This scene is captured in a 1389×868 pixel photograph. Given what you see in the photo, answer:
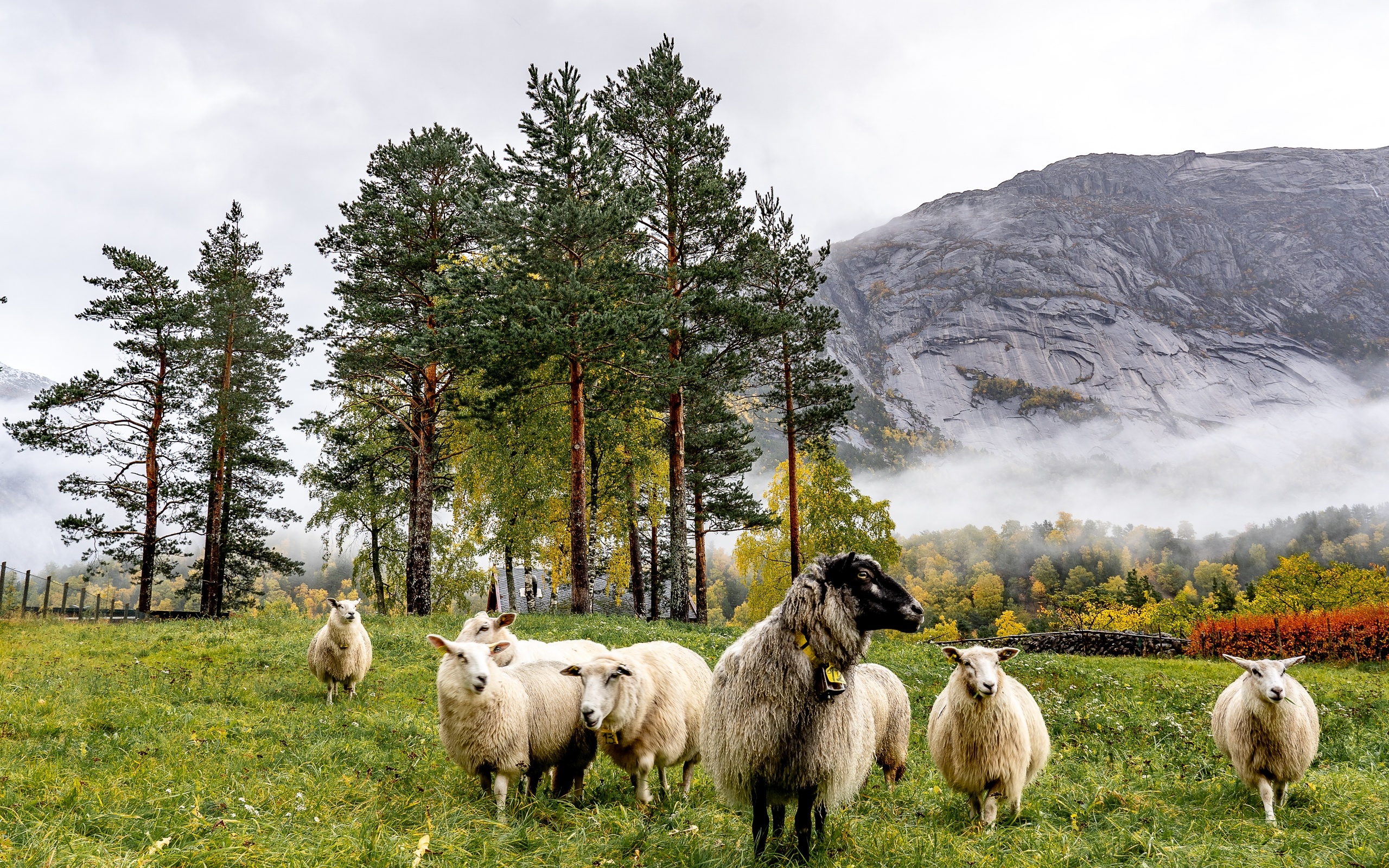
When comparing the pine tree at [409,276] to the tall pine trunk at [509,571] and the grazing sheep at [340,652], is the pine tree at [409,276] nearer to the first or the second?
the tall pine trunk at [509,571]

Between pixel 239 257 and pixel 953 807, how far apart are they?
109 feet

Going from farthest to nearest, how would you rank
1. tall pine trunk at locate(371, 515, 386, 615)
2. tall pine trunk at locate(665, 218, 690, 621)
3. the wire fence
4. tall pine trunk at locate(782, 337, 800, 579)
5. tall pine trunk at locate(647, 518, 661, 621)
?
tall pine trunk at locate(371, 515, 386, 615)
tall pine trunk at locate(647, 518, 661, 621)
tall pine trunk at locate(782, 337, 800, 579)
tall pine trunk at locate(665, 218, 690, 621)
the wire fence

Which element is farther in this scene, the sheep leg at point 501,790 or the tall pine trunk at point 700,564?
the tall pine trunk at point 700,564

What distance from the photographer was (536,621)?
17.8 meters

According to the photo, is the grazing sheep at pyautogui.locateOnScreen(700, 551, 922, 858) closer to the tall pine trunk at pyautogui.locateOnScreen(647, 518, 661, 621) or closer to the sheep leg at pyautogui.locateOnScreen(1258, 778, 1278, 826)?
the sheep leg at pyautogui.locateOnScreen(1258, 778, 1278, 826)

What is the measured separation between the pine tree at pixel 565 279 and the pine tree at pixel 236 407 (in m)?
12.7

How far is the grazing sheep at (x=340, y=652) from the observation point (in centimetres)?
1119

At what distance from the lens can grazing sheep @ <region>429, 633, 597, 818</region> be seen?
21.6ft

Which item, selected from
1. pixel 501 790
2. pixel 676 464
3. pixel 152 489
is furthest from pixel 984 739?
pixel 152 489

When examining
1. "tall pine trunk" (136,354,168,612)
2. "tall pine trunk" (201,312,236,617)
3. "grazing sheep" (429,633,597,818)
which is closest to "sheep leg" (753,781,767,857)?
"grazing sheep" (429,633,597,818)

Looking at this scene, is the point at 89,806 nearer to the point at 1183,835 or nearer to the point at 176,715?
the point at 176,715

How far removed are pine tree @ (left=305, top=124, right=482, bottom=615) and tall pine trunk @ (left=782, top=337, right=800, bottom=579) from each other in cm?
1251

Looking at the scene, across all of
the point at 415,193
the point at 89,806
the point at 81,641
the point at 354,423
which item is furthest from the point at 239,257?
the point at 89,806

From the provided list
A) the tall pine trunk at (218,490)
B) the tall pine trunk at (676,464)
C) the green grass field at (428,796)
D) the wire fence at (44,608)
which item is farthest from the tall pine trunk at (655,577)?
the wire fence at (44,608)
